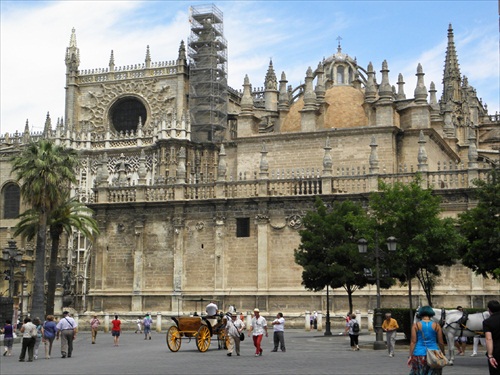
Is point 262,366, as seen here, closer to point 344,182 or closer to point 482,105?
point 344,182

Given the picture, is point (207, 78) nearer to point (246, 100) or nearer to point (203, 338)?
point (246, 100)

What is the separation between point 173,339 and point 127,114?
37.5 meters

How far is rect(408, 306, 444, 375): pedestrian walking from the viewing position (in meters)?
10.6

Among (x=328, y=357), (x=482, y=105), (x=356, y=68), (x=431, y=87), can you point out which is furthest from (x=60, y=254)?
(x=482, y=105)

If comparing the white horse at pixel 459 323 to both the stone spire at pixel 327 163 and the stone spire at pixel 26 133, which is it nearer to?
the stone spire at pixel 327 163

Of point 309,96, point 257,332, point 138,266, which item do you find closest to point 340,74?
point 309,96

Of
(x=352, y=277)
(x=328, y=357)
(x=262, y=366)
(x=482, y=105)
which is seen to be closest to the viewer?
(x=262, y=366)

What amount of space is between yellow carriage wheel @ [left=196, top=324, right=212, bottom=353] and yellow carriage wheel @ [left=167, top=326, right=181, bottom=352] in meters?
0.70

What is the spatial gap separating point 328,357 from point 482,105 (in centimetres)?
6269

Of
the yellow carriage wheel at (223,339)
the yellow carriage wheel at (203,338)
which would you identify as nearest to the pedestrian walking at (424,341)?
the yellow carriage wheel at (203,338)

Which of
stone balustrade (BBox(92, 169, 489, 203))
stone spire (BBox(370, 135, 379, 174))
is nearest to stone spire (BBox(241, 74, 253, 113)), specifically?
stone balustrade (BBox(92, 169, 489, 203))

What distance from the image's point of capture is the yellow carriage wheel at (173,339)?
910 inches

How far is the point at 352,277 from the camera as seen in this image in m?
31.0

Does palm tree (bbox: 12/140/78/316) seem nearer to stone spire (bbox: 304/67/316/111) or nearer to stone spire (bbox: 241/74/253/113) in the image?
stone spire (bbox: 241/74/253/113)
